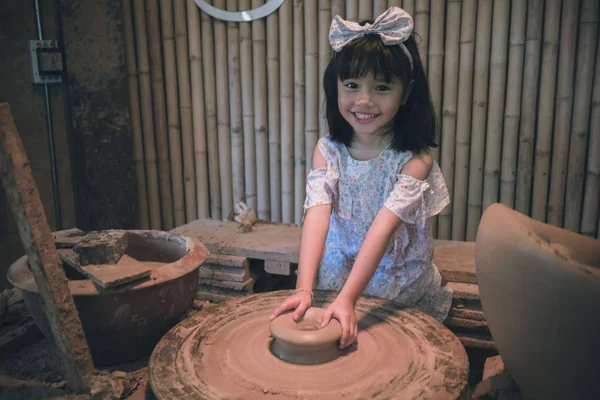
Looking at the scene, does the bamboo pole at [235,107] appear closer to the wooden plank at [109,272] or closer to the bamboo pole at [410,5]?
the bamboo pole at [410,5]

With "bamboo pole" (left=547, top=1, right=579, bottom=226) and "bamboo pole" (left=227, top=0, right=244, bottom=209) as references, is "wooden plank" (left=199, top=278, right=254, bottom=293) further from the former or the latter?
"bamboo pole" (left=547, top=1, right=579, bottom=226)

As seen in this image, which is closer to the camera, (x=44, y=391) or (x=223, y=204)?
(x=44, y=391)

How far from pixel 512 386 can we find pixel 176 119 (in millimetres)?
3189

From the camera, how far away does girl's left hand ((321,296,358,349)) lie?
164 centimetres

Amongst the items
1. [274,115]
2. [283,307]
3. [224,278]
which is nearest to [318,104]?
[274,115]

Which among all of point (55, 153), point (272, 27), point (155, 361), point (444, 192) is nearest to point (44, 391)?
point (155, 361)

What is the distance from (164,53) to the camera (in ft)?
12.7

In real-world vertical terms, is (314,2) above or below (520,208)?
above

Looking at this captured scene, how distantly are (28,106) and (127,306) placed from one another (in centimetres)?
235

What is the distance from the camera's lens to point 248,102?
150 inches

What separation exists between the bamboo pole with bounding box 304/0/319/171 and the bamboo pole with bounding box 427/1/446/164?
80 cm

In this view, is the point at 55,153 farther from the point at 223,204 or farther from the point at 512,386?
the point at 512,386

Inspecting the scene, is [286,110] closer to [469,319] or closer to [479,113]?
[479,113]

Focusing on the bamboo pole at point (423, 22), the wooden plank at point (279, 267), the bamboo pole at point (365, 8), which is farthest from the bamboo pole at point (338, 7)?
the wooden plank at point (279, 267)
